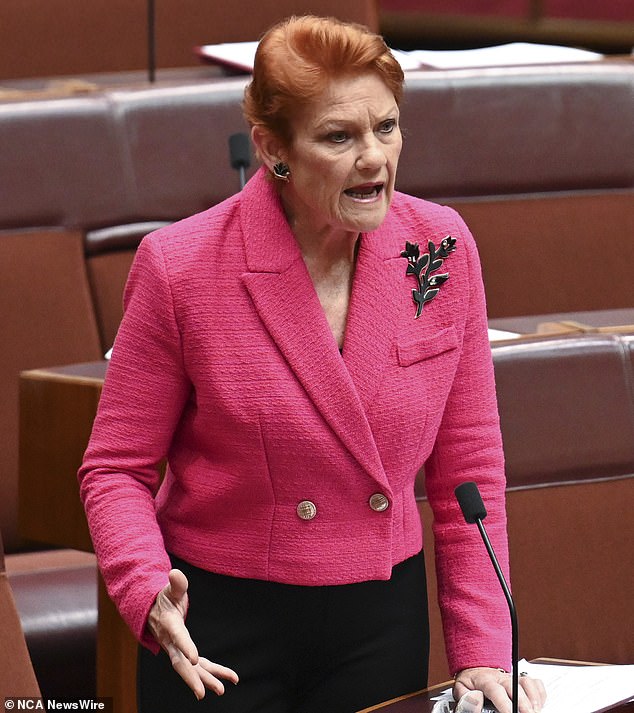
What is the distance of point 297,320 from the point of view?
679 millimetres

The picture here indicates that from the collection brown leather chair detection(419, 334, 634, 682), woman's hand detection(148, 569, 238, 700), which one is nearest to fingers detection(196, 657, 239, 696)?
woman's hand detection(148, 569, 238, 700)

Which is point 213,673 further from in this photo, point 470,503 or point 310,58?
point 310,58

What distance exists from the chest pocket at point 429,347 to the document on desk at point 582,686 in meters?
0.17

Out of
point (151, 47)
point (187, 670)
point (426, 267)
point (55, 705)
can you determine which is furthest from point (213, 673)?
point (151, 47)

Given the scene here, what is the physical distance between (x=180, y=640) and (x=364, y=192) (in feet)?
0.78

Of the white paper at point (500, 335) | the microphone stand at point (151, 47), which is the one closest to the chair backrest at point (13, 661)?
the white paper at point (500, 335)

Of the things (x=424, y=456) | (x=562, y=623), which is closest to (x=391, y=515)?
(x=424, y=456)

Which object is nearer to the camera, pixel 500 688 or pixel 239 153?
pixel 500 688

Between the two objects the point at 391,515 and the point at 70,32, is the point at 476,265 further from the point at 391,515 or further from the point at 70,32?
the point at 70,32

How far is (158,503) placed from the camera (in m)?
0.73

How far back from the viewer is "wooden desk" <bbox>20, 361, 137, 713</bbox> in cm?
96

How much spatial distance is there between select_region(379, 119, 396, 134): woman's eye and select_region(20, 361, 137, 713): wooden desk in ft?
1.30

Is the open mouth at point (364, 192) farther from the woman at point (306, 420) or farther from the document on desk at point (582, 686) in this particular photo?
the document on desk at point (582, 686)

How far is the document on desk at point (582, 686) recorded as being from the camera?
0.64 metres
